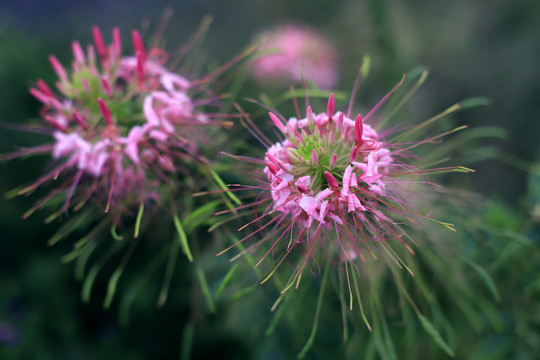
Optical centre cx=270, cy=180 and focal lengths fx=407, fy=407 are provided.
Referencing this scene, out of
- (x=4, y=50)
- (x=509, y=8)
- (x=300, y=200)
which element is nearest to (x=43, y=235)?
(x=4, y=50)

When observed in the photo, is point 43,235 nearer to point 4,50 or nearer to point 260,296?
point 4,50

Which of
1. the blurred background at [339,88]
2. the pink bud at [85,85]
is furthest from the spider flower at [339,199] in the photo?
the blurred background at [339,88]

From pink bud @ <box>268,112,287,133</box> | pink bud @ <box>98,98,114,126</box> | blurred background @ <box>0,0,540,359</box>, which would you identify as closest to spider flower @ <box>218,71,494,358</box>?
pink bud @ <box>268,112,287,133</box>

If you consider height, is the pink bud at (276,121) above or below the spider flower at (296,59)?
above

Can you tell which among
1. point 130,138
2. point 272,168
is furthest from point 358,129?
point 130,138

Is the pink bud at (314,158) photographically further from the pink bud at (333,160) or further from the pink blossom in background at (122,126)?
the pink blossom in background at (122,126)
